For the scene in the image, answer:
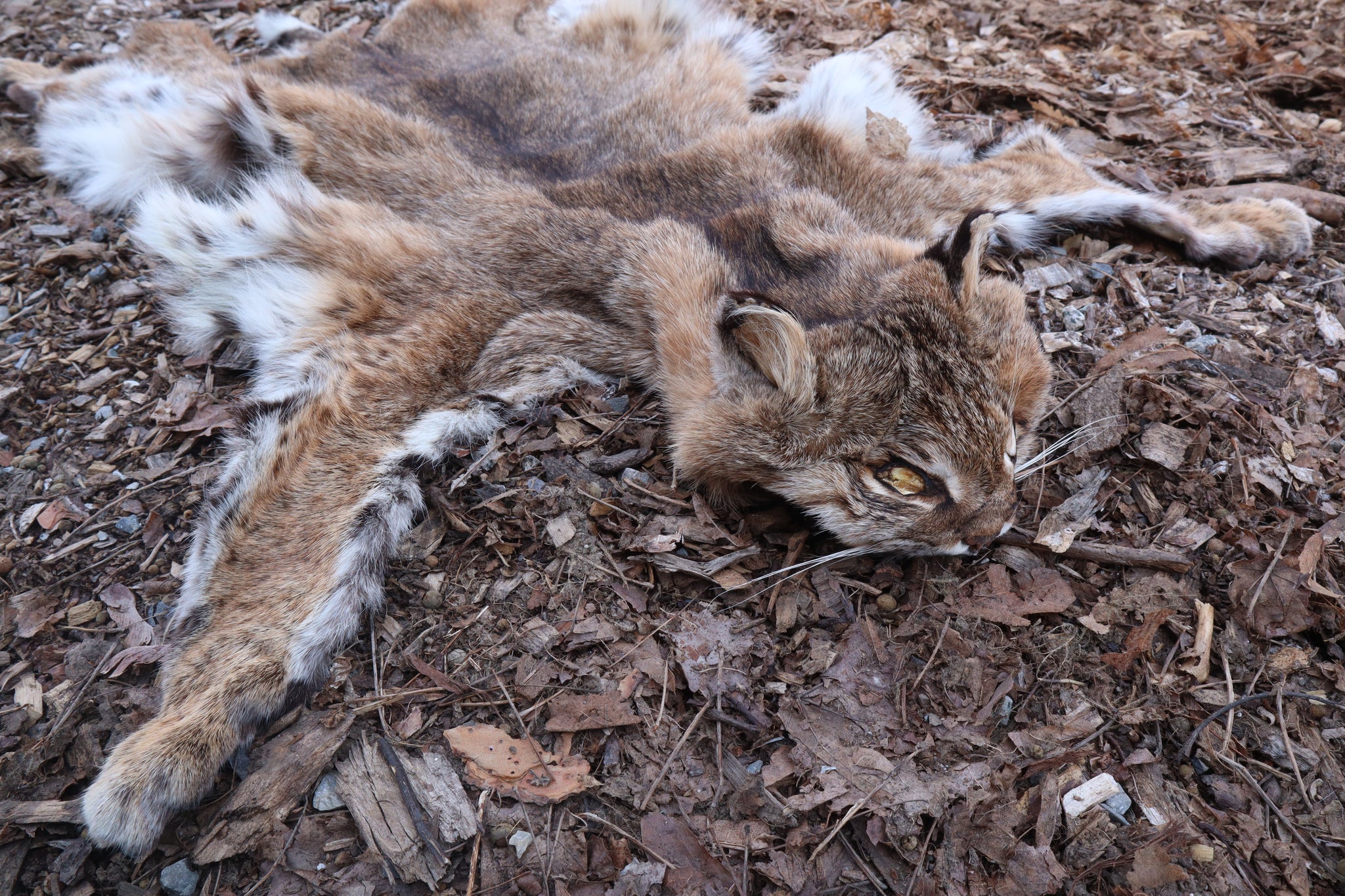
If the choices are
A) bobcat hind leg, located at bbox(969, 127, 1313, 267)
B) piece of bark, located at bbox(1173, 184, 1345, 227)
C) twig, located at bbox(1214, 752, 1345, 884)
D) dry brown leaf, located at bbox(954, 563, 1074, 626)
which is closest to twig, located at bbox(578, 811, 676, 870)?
dry brown leaf, located at bbox(954, 563, 1074, 626)

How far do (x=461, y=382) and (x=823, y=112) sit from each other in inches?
133

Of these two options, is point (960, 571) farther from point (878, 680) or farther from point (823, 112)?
point (823, 112)

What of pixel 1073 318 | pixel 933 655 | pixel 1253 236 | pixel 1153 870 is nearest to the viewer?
pixel 1153 870

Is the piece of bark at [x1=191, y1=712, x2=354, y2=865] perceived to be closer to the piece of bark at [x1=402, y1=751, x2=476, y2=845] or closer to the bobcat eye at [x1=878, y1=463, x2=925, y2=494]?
the piece of bark at [x1=402, y1=751, x2=476, y2=845]

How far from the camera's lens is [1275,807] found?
322 centimetres

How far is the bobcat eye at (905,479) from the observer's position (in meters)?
3.88

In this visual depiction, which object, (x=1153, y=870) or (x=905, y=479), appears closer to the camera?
(x=1153, y=870)

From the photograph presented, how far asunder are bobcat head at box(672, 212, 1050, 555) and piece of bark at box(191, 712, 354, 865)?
2172mm

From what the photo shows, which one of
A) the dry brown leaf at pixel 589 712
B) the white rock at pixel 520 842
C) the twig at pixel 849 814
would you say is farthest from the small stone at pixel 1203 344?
the white rock at pixel 520 842

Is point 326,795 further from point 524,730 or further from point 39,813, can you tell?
point 39,813

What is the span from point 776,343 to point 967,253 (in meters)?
1.02

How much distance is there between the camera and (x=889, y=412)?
151 inches

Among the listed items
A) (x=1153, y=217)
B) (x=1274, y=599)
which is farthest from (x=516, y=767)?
(x=1153, y=217)

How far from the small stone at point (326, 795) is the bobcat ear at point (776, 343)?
262cm
